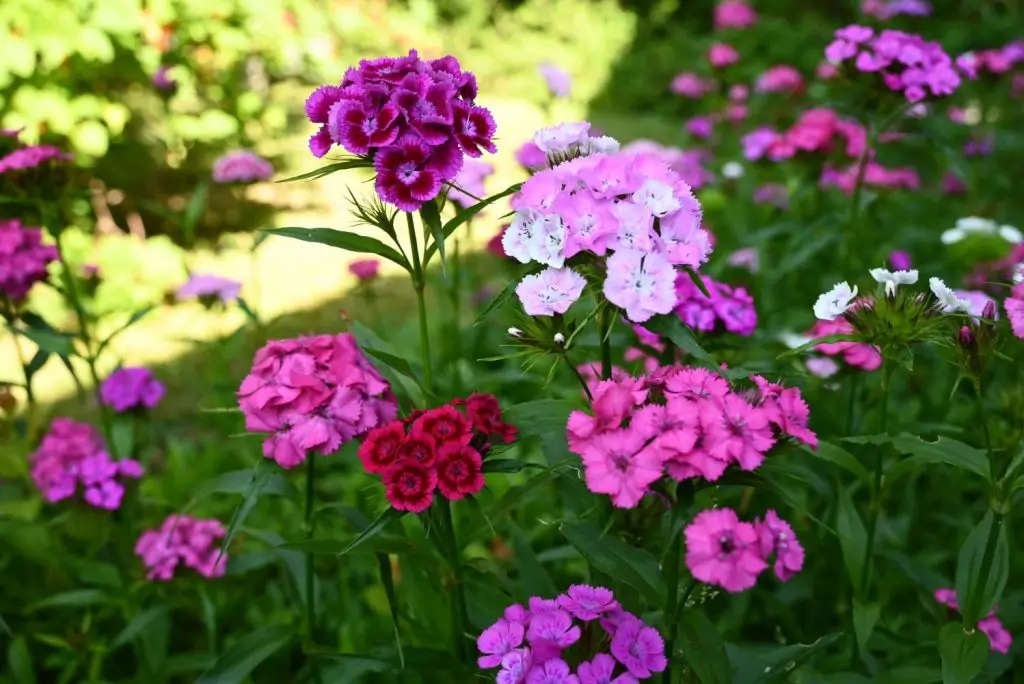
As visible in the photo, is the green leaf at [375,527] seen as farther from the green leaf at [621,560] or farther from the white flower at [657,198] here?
the white flower at [657,198]

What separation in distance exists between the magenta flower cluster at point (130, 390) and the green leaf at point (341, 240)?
3.68 feet

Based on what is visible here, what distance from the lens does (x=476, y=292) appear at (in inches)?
140

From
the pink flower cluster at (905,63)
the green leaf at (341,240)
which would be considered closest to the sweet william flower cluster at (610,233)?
the green leaf at (341,240)

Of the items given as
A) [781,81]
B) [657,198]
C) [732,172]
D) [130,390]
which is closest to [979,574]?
[657,198]

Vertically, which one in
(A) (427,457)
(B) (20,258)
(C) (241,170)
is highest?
(C) (241,170)

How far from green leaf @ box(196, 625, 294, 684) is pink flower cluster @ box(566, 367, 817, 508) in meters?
0.82

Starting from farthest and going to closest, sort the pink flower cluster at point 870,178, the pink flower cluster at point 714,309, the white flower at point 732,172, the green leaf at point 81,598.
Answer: the white flower at point 732,172 < the pink flower cluster at point 870,178 < the green leaf at point 81,598 < the pink flower cluster at point 714,309

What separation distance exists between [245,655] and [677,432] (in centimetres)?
100

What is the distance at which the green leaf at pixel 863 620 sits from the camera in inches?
63.7

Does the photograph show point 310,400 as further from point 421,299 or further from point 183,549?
point 183,549

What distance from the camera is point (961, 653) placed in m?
1.41

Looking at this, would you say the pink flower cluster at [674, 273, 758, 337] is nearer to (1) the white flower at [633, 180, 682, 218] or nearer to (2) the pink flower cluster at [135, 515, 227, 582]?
(1) the white flower at [633, 180, 682, 218]

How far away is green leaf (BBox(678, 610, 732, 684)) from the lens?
122 centimetres

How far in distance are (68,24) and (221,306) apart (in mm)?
2287
